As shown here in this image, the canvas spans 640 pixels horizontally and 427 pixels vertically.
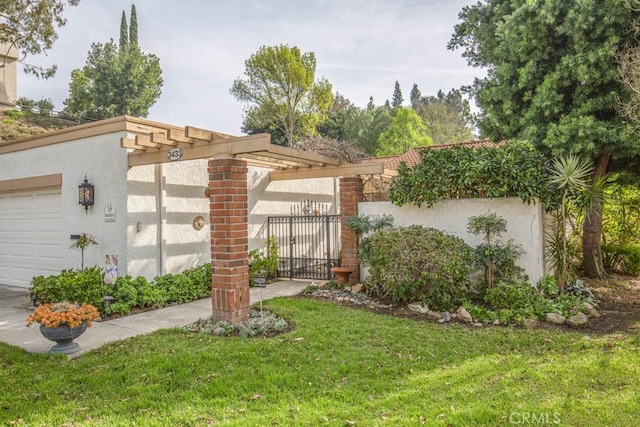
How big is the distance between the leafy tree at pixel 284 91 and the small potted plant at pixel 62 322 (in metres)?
22.9

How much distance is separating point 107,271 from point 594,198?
890 centimetres

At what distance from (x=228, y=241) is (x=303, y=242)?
20.2ft

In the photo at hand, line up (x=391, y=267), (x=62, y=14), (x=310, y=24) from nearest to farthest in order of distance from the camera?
1. (x=391, y=267)
2. (x=310, y=24)
3. (x=62, y=14)

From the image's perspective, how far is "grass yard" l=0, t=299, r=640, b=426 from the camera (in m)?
3.31

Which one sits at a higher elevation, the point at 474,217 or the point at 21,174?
the point at 21,174

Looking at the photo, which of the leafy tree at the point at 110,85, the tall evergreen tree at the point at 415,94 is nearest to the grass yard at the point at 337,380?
the leafy tree at the point at 110,85

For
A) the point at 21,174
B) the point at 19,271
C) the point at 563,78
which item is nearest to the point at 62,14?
the point at 21,174

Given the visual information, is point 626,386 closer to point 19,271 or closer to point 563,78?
point 563,78

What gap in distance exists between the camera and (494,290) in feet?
22.2

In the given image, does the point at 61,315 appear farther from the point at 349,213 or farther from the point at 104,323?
the point at 349,213

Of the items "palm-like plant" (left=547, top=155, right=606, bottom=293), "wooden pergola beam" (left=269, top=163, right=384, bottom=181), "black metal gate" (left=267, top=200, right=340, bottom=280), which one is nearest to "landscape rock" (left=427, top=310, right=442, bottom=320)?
"palm-like plant" (left=547, top=155, right=606, bottom=293)

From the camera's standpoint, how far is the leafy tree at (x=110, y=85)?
2867cm

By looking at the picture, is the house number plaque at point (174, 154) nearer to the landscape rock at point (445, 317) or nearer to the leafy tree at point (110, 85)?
the landscape rock at point (445, 317)

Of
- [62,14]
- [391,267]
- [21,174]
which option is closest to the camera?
[391,267]
